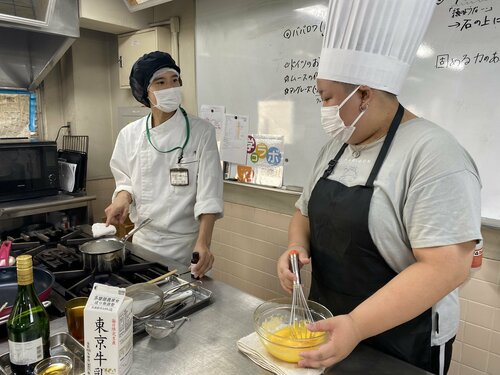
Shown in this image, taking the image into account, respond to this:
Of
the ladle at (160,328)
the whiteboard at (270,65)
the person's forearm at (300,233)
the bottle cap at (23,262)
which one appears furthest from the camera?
the whiteboard at (270,65)

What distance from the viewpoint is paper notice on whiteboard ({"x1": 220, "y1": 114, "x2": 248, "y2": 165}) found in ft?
8.12

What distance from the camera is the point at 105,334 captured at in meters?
0.71

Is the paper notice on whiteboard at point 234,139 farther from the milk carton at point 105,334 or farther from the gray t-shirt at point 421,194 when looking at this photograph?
the milk carton at point 105,334

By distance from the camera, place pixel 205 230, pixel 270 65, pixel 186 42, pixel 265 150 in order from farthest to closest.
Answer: pixel 186 42, pixel 265 150, pixel 270 65, pixel 205 230

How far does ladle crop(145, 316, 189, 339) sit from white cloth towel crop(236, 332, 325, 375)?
0.59ft

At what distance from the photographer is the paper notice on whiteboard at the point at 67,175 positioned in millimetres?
2811

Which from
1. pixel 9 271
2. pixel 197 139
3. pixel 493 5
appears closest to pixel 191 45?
pixel 197 139

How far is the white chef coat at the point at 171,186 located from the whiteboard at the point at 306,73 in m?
0.69

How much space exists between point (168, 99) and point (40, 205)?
4.89ft

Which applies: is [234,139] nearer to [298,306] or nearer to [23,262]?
[298,306]

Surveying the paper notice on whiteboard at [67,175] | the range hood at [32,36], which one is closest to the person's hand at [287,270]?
the range hood at [32,36]

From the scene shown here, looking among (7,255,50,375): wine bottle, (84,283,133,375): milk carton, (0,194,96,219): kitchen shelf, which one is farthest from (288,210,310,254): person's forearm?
(0,194,96,219): kitchen shelf

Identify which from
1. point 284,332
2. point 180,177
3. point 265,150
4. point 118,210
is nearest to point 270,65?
point 265,150

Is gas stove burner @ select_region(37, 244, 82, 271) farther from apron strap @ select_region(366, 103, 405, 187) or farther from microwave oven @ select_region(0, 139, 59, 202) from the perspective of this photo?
microwave oven @ select_region(0, 139, 59, 202)
